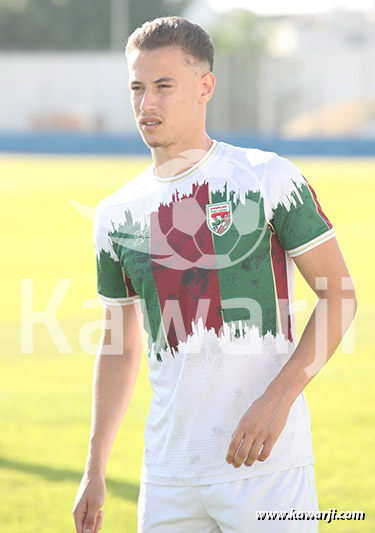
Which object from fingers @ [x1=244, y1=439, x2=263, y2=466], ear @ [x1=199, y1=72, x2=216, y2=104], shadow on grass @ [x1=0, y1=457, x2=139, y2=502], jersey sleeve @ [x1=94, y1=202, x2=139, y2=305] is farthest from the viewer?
shadow on grass @ [x1=0, y1=457, x2=139, y2=502]

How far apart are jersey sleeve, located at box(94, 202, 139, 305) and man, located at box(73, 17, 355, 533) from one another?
9 centimetres

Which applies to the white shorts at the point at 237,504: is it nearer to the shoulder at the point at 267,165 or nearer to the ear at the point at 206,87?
the shoulder at the point at 267,165

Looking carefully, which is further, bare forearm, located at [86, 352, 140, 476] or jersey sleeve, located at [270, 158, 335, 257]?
bare forearm, located at [86, 352, 140, 476]

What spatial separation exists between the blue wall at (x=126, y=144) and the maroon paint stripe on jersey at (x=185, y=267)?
37.1 m

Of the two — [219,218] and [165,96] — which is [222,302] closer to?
→ [219,218]

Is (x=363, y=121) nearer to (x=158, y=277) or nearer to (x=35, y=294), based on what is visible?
(x=35, y=294)

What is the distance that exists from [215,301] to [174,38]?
2.42ft

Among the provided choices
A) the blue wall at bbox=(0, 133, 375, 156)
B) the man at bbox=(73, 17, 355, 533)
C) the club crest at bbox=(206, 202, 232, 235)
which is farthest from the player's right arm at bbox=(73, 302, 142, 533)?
the blue wall at bbox=(0, 133, 375, 156)

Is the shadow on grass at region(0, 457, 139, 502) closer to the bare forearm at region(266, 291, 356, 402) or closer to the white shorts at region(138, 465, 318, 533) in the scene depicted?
the white shorts at region(138, 465, 318, 533)

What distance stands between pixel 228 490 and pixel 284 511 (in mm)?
155

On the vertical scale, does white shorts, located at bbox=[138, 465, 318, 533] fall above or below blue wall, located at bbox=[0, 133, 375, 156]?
below

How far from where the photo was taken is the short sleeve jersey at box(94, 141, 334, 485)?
8.81 feet

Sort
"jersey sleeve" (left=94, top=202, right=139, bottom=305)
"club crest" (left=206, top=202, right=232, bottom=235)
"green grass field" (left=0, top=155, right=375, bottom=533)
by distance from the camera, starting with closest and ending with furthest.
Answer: "club crest" (left=206, top=202, right=232, bottom=235), "jersey sleeve" (left=94, top=202, right=139, bottom=305), "green grass field" (left=0, top=155, right=375, bottom=533)

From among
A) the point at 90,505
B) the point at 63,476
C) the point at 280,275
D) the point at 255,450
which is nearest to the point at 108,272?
the point at 280,275
